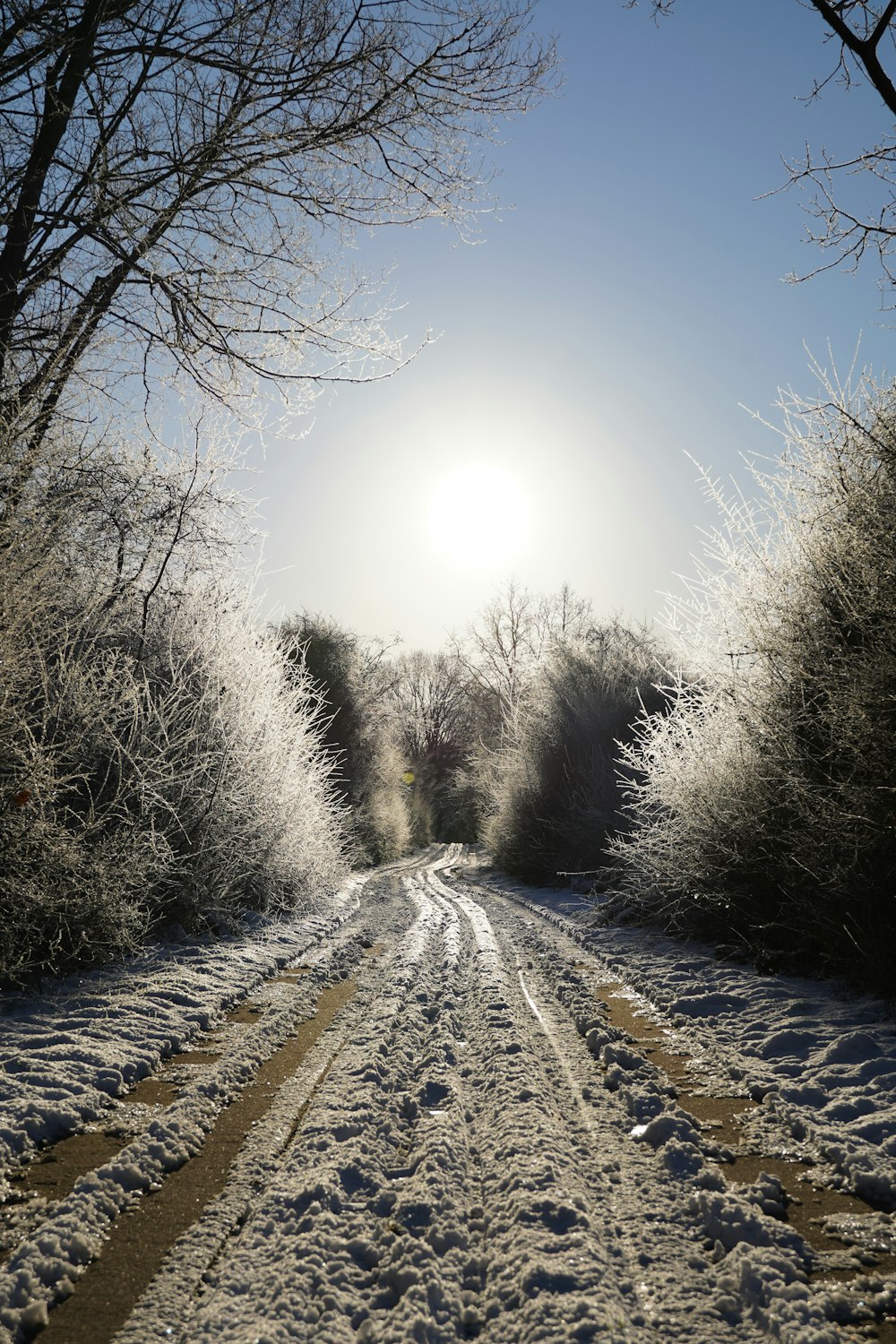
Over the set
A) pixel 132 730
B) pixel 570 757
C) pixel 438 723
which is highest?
pixel 438 723

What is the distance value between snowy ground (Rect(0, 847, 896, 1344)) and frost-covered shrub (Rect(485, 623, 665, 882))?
7500mm

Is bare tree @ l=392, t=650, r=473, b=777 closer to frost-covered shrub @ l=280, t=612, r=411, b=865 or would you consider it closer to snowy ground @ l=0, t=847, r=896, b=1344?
frost-covered shrub @ l=280, t=612, r=411, b=865

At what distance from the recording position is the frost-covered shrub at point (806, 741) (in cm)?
462

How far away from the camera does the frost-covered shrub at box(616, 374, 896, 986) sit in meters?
4.62

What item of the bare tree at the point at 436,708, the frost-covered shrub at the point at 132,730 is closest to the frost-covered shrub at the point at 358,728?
the frost-covered shrub at the point at 132,730

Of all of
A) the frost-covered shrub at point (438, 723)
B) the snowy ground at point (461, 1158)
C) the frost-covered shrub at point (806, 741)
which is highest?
the frost-covered shrub at point (438, 723)

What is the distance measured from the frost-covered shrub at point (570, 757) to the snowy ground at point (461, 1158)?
7.50 meters

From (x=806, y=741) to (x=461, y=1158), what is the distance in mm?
3924

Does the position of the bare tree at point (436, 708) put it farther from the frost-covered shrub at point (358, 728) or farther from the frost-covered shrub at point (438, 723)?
the frost-covered shrub at point (358, 728)

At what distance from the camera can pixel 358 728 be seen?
2353 cm

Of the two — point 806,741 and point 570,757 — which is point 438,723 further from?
point 806,741

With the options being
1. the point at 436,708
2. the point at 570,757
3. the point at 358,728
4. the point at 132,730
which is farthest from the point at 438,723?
the point at 132,730

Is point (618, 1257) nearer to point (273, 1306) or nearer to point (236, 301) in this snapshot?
point (273, 1306)

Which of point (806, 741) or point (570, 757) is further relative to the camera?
point (570, 757)
